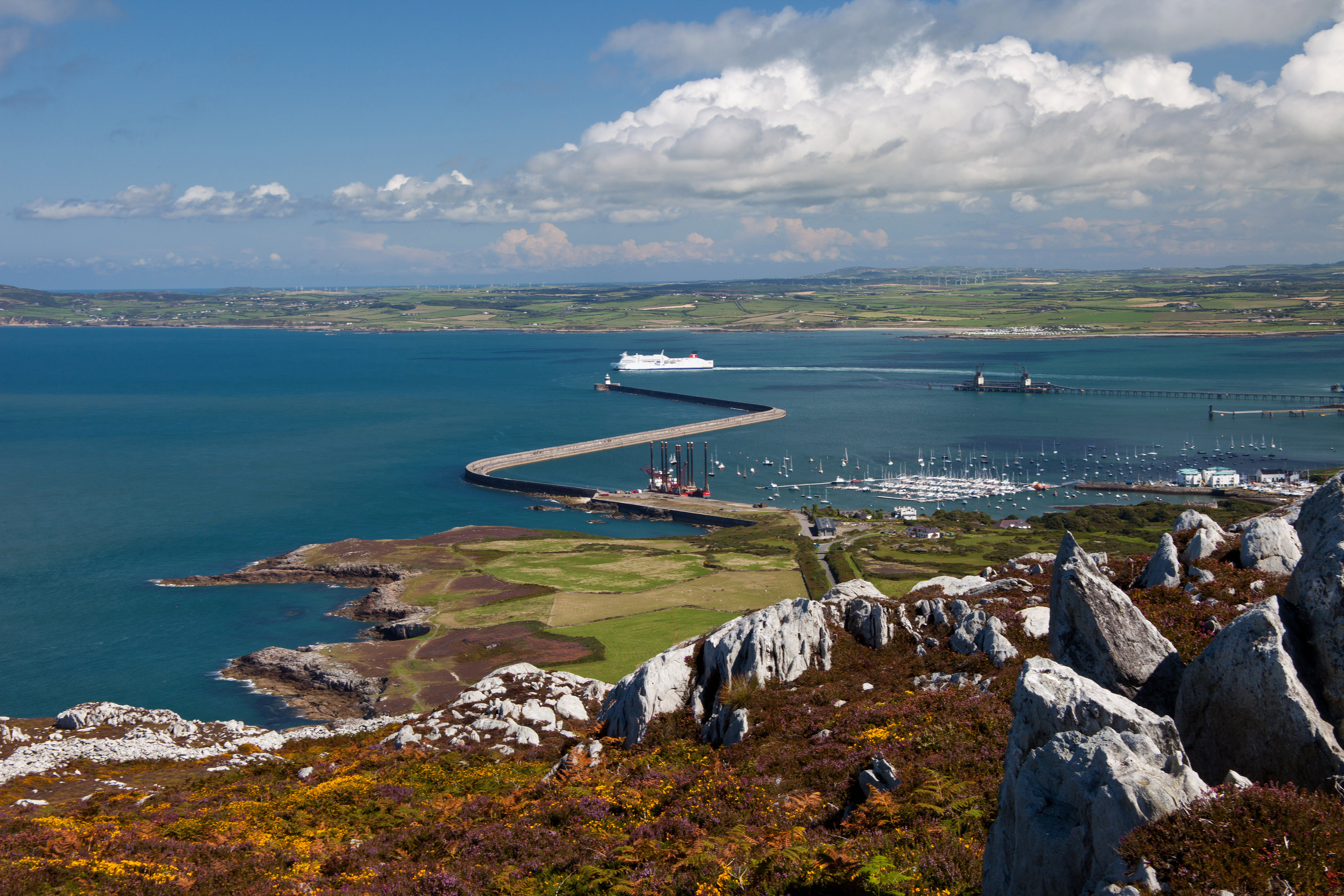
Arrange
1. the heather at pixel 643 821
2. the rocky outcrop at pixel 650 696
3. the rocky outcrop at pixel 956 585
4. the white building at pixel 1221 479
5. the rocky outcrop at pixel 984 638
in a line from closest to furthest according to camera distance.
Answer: the heather at pixel 643 821, the rocky outcrop at pixel 984 638, the rocky outcrop at pixel 650 696, the rocky outcrop at pixel 956 585, the white building at pixel 1221 479

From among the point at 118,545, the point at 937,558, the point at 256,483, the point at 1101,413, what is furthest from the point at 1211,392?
the point at 118,545

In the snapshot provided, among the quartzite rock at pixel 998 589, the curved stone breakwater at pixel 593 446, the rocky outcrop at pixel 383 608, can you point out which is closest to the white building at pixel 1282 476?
the curved stone breakwater at pixel 593 446

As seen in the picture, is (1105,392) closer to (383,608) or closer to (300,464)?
(300,464)

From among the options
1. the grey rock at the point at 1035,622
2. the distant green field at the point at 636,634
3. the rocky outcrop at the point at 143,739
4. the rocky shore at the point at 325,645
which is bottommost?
the rocky shore at the point at 325,645

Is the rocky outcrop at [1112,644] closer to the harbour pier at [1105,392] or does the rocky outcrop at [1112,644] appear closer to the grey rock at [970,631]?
the grey rock at [970,631]

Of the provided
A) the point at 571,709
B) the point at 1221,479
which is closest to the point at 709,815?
the point at 571,709

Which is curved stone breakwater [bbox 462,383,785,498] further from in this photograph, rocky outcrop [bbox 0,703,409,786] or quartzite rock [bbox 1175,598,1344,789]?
quartzite rock [bbox 1175,598,1344,789]

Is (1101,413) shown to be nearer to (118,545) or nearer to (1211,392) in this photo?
(1211,392)
